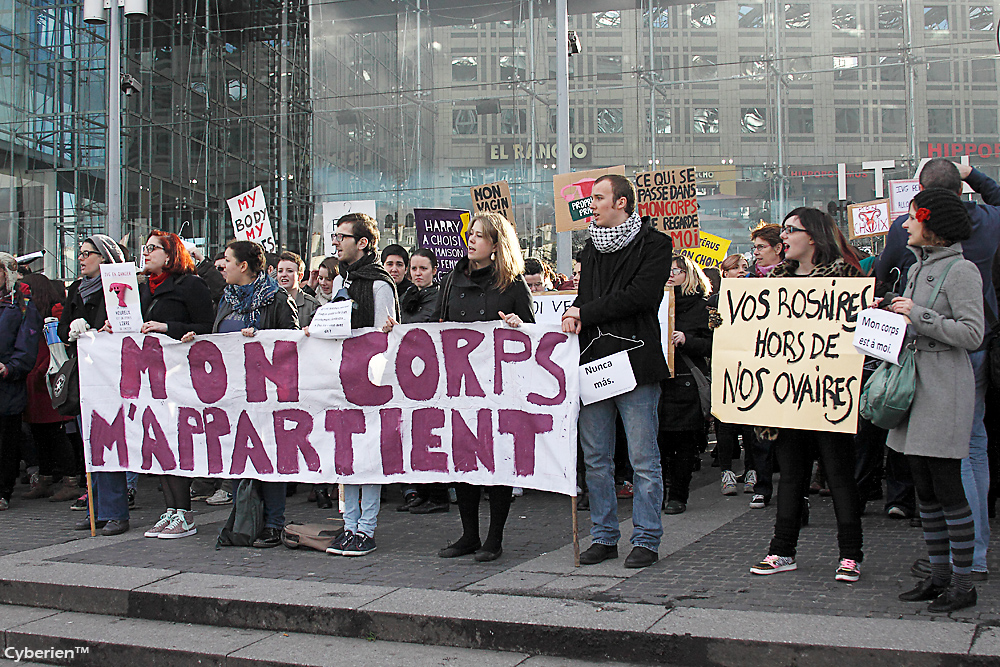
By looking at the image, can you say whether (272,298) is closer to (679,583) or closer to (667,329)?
(667,329)

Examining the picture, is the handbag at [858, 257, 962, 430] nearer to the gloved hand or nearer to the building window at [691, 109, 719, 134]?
the gloved hand

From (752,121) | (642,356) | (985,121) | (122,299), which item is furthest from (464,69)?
(642,356)

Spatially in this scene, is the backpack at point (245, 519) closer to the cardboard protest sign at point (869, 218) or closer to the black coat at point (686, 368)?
the black coat at point (686, 368)

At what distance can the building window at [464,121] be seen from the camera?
2497cm

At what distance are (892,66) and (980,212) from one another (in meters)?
19.0

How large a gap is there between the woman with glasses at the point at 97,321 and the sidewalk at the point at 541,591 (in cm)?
18

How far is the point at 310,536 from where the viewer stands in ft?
20.3

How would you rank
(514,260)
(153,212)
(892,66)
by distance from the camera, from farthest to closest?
(153,212), (892,66), (514,260)

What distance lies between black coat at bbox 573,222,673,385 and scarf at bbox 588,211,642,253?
4 cm

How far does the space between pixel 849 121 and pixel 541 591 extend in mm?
20057

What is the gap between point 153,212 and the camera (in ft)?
92.7

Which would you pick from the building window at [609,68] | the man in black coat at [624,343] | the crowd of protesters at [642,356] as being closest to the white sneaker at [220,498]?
the crowd of protesters at [642,356]

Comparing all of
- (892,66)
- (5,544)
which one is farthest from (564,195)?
(892,66)

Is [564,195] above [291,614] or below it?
above
